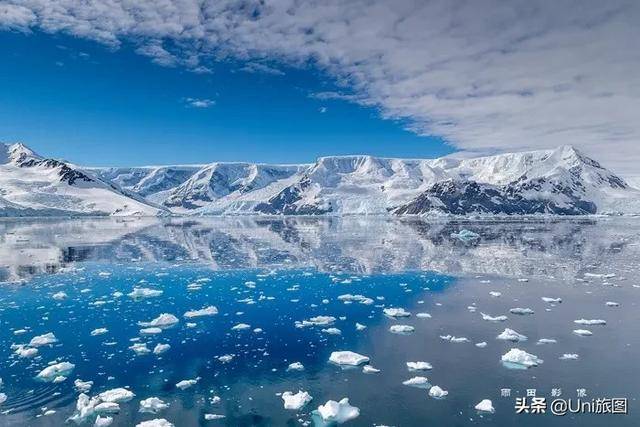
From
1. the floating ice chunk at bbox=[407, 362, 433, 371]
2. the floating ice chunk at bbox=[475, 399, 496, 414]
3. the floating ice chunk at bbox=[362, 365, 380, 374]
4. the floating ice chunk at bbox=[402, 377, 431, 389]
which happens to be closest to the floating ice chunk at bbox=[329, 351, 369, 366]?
the floating ice chunk at bbox=[362, 365, 380, 374]

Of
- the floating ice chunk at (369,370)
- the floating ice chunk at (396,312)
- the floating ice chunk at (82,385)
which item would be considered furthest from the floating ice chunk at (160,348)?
the floating ice chunk at (396,312)

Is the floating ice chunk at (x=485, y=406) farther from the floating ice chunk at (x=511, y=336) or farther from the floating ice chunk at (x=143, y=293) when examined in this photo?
the floating ice chunk at (x=143, y=293)

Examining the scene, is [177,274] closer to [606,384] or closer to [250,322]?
[250,322]

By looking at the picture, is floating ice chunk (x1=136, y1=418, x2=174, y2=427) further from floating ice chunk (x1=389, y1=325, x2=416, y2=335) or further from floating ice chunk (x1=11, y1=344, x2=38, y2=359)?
floating ice chunk (x1=389, y1=325, x2=416, y2=335)

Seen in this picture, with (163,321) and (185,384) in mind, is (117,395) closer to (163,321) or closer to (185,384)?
(185,384)

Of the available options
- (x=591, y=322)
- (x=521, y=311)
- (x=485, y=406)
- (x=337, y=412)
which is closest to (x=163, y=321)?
(x=337, y=412)

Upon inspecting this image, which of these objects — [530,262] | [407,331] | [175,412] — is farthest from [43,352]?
[530,262]
